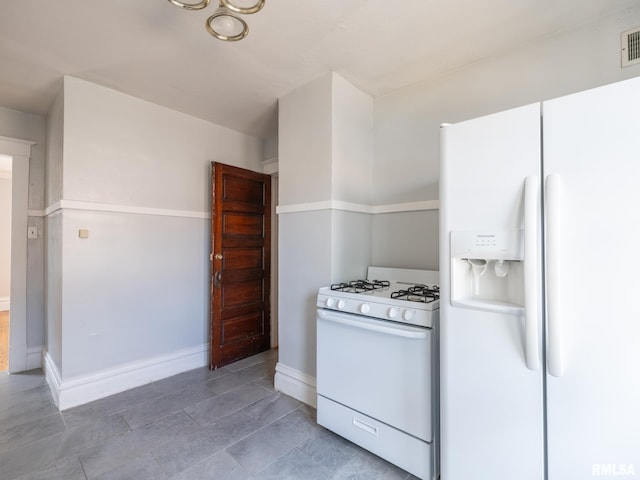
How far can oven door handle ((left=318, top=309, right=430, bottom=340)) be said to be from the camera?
1.60m

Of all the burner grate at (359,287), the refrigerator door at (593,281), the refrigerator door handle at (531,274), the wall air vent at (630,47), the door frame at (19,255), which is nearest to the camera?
the refrigerator door at (593,281)

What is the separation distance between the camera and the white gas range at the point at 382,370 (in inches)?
62.5

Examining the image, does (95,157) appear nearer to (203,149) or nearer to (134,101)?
(134,101)

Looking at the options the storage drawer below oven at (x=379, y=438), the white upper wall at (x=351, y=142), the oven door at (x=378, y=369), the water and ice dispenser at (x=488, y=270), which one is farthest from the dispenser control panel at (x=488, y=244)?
the white upper wall at (x=351, y=142)

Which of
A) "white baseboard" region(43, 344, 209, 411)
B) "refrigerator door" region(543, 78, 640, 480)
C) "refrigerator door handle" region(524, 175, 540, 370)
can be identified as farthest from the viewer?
"white baseboard" region(43, 344, 209, 411)

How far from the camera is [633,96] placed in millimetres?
1060

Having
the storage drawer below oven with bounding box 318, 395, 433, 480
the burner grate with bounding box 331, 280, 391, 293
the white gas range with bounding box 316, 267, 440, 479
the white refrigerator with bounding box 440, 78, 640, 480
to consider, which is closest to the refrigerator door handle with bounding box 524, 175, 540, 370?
the white refrigerator with bounding box 440, 78, 640, 480

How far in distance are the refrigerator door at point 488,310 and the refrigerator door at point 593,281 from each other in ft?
0.20

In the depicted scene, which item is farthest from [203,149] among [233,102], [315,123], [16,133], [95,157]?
[16,133]

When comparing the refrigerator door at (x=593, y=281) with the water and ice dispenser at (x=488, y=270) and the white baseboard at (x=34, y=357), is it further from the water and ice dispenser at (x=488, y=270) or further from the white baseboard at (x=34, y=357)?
the white baseboard at (x=34, y=357)

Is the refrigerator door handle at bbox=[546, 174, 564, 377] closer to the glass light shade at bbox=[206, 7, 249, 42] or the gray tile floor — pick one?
the gray tile floor

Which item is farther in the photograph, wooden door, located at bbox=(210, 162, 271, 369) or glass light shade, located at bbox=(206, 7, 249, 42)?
wooden door, located at bbox=(210, 162, 271, 369)

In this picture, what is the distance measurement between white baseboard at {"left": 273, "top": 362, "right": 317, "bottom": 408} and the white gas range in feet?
1.20

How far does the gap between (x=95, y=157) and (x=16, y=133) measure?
1.30m
